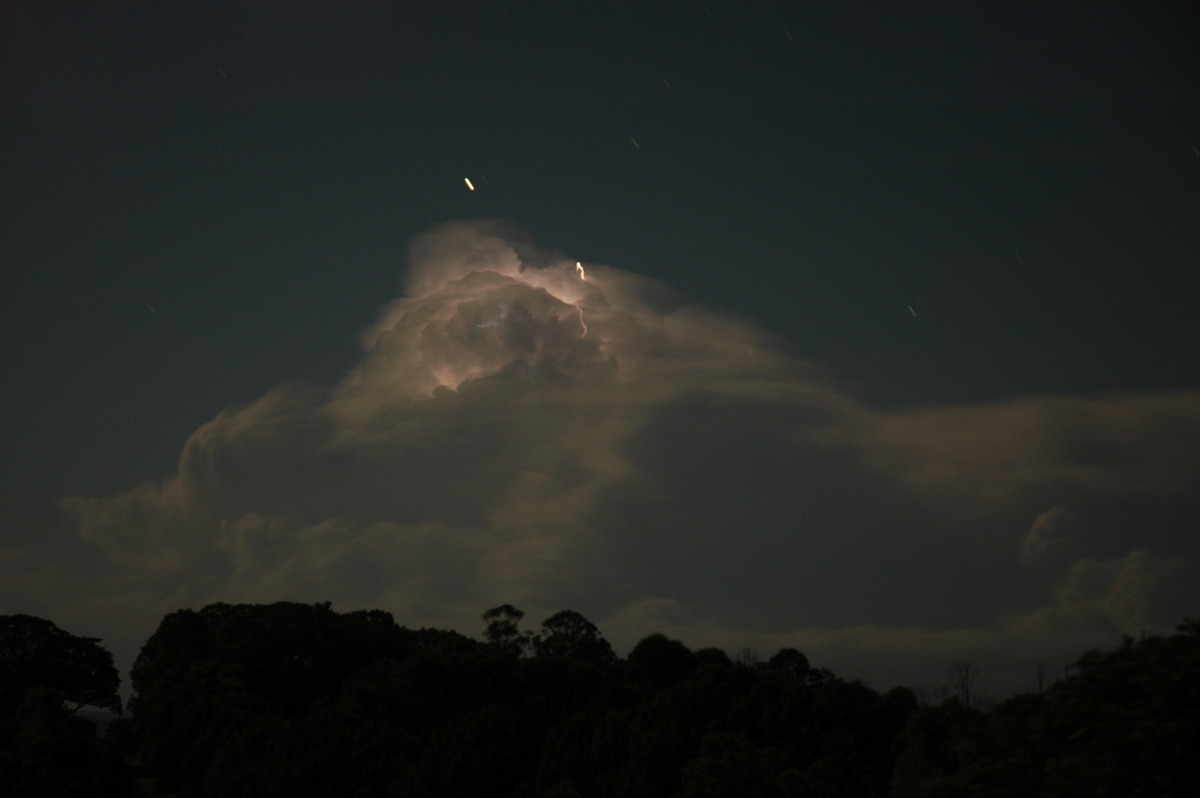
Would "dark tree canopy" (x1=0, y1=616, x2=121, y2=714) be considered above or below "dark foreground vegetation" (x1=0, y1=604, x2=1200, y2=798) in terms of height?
above

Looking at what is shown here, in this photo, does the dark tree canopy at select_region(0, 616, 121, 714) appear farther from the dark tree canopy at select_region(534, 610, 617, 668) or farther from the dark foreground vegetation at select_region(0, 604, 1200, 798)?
the dark tree canopy at select_region(534, 610, 617, 668)

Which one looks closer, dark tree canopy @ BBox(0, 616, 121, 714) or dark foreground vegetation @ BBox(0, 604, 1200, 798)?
dark foreground vegetation @ BBox(0, 604, 1200, 798)

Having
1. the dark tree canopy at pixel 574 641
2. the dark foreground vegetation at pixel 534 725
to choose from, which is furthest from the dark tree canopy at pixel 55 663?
the dark tree canopy at pixel 574 641

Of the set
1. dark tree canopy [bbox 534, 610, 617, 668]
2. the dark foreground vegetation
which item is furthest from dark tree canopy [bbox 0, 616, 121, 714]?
dark tree canopy [bbox 534, 610, 617, 668]

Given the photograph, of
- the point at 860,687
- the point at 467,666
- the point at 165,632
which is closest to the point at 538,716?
the point at 467,666

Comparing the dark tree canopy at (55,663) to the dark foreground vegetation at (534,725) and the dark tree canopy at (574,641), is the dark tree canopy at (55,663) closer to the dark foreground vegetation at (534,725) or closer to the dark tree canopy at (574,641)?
the dark foreground vegetation at (534,725)

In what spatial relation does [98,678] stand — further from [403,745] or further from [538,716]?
[403,745]
